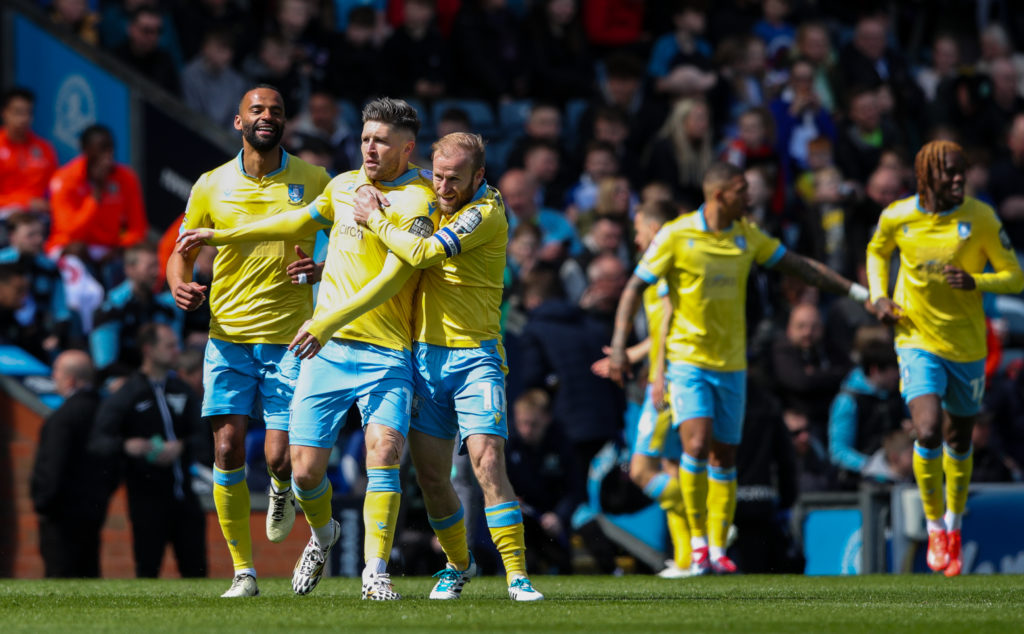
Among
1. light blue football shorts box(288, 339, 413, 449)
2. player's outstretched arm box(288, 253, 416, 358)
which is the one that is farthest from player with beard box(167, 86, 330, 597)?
player's outstretched arm box(288, 253, 416, 358)

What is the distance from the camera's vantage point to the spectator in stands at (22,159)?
14953 millimetres

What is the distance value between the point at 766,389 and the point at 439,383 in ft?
22.8

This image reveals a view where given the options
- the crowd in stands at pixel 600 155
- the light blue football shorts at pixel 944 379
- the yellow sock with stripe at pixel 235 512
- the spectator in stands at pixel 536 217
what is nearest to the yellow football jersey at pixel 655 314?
the crowd in stands at pixel 600 155

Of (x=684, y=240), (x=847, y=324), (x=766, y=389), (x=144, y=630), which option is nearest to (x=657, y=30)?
(x=847, y=324)

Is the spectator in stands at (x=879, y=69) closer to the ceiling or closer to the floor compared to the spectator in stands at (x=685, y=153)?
closer to the ceiling

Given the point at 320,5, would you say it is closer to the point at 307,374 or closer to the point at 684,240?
the point at 684,240

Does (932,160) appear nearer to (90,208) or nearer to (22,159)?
(90,208)

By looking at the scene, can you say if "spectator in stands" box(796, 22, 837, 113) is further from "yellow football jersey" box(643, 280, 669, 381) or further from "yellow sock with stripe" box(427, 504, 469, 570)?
"yellow sock with stripe" box(427, 504, 469, 570)

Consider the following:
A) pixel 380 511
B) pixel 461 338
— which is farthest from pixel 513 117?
pixel 380 511

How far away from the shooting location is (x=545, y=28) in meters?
19.9

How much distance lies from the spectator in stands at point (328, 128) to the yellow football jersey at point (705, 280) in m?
5.17

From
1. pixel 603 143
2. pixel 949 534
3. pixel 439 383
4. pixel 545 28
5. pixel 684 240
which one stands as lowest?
pixel 949 534

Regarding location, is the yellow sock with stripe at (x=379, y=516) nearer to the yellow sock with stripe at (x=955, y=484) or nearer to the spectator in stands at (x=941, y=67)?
the yellow sock with stripe at (x=955, y=484)

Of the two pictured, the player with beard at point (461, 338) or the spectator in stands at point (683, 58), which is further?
the spectator in stands at point (683, 58)
